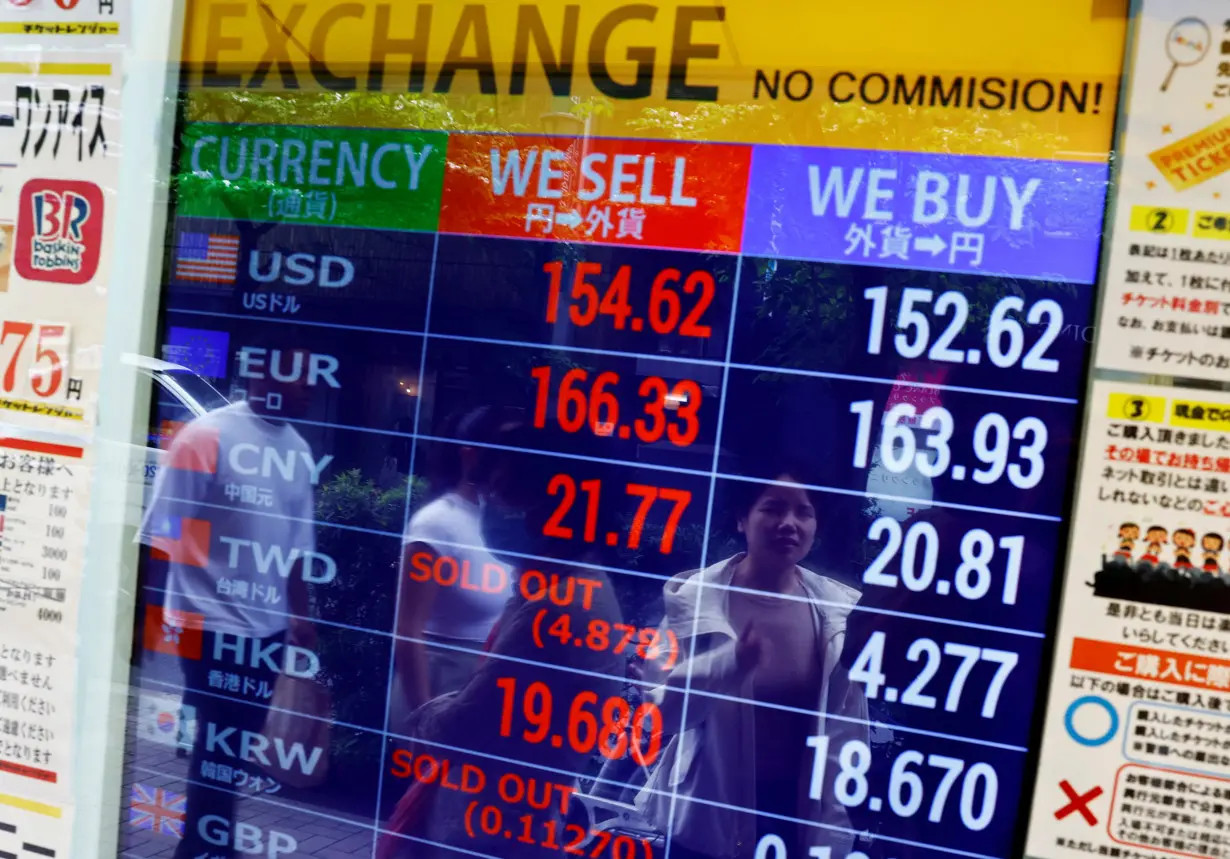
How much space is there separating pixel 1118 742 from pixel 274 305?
7.33ft

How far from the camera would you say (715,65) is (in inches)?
89.7

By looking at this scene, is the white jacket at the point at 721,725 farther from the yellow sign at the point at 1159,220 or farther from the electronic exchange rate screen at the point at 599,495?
the yellow sign at the point at 1159,220

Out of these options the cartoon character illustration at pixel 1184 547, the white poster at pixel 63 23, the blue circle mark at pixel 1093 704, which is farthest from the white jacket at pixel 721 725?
the white poster at pixel 63 23

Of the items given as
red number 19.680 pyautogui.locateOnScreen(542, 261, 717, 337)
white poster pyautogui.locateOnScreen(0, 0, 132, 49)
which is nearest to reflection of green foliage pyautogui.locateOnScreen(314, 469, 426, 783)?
red number 19.680 pyautogui.locateOnScreen(542, 261, 717, 337)

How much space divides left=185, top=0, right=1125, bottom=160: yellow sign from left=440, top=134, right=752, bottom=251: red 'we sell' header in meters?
0.06

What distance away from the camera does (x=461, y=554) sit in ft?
8.00

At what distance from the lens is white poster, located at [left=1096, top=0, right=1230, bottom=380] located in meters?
2.02

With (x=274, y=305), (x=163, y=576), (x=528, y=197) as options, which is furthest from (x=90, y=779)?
(x=528, y=197)

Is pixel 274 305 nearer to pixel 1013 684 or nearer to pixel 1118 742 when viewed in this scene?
pixel 1013 684

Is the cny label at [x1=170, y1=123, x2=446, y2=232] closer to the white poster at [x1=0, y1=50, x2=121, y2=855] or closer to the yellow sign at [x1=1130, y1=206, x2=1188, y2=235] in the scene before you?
the white poster at [x1=0, y1=50, x2=121, y2=855]

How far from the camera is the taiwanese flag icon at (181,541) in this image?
264cm

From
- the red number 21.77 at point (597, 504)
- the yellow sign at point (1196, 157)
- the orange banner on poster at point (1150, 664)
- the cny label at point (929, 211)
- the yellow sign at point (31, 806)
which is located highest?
the yellow sign at point (1196, 157)

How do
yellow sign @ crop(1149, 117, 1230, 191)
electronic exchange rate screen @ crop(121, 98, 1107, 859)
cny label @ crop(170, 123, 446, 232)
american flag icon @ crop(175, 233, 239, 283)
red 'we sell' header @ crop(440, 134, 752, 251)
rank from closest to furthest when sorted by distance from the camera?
yellow sign @ crop(1149, 117, 1230, 191), electronic exchange rate screen @ crop(121, 98, 1107, 859), red 'we sell' header @ crop(440, 134, 752, 251), cny label @ crop(170, 123, 446, 232), american flag icon @ crop(175, 233, 239, 283)

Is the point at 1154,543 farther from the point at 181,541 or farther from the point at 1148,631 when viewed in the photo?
the point at 181,541
